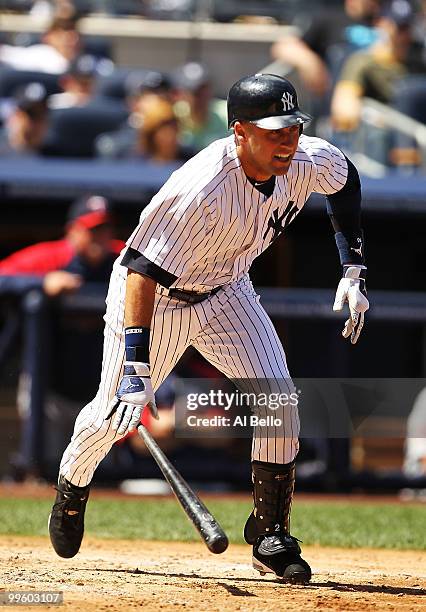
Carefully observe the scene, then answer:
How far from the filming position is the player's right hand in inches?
142

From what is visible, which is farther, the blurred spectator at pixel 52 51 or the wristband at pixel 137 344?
the blurred spectator at pixel 52 51

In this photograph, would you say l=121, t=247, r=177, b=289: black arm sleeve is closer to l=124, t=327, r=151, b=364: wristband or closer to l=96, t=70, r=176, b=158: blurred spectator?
l=124, t=327, r=151, b=364: wristband

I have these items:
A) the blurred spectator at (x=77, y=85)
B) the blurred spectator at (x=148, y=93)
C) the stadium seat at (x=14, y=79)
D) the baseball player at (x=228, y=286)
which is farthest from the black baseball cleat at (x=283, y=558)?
the stadium seat at (x=14, y=79)

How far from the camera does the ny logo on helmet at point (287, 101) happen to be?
145 inches

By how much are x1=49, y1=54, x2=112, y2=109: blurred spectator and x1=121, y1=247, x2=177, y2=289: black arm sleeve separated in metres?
5.74

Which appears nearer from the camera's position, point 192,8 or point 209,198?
point 209,198

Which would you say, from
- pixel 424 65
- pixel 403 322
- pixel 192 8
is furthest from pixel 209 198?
pixel 192 8

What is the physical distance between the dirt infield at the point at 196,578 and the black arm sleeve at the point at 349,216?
1.13 meters

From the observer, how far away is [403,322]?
7406 mm

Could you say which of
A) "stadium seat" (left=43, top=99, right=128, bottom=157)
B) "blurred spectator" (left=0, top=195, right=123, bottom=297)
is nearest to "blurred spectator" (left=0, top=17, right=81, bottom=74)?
"stadium seat" (left=43, top=99, right=128, bottom=157)

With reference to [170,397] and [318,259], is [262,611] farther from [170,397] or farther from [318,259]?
[318,259]

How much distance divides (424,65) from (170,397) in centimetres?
448

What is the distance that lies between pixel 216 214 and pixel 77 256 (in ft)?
12.3

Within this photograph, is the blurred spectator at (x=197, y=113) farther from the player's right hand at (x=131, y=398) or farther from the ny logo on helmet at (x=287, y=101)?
the player's right hand at (x=131, y=398)
